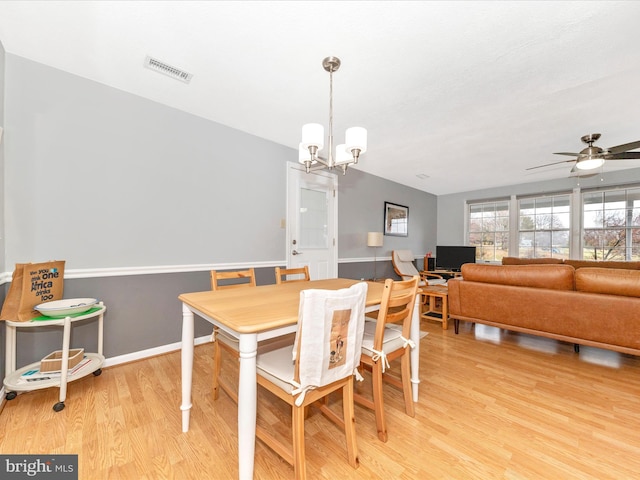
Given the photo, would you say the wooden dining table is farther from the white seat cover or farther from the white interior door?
the white interior door

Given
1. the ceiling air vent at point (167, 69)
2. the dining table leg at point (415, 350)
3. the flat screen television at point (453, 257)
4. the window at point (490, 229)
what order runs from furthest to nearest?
the window at point (490, 229) → the flat screen television at point (453, 257) → the ceiling air vent at point (167, 69) → the dining table leg at point (415, 350)

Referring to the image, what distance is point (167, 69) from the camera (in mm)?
2055

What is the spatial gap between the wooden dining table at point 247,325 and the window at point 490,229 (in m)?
5.36

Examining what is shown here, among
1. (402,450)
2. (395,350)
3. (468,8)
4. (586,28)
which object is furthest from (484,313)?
(468,8)

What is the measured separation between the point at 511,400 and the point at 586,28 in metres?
2.45

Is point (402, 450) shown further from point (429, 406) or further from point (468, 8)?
point (468, 8)

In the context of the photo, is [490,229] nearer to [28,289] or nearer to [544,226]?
[544,226]

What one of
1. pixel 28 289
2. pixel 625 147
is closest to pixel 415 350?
pixel 28 289

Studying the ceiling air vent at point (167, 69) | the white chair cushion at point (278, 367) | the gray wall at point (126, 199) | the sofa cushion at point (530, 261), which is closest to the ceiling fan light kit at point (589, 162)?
the sofa cushion at point (530, 261)

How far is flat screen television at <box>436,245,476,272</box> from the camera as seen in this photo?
17.8ft

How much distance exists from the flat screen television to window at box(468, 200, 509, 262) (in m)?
0.96

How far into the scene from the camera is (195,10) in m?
1.51

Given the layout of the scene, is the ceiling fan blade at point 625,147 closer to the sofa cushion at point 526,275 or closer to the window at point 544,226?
the sofa cushion at point 526,275

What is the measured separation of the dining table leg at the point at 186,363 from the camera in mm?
1500
